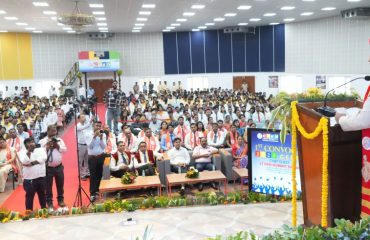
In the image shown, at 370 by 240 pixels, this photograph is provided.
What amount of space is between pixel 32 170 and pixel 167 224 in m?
2.90

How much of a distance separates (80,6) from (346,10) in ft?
33.8

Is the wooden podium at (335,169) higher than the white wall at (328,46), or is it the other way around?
the white wall at (328,46)

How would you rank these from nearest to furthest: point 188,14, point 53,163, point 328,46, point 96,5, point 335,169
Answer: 1. point 335,169
2. point 53,163
3. point 96,5
4. point 188,14
5. point 328,46

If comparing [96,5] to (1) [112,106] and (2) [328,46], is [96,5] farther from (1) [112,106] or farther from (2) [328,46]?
(2) [328,46]

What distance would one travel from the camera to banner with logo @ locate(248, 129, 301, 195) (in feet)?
17.4

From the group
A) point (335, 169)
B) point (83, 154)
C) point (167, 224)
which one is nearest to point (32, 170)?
point (83, 154)

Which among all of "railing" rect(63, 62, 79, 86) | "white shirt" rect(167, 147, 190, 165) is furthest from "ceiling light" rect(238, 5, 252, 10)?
"railing" rect(63, 62, 79, 86)

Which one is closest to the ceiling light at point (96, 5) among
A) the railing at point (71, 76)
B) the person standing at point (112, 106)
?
the person standing at point (112, 106)

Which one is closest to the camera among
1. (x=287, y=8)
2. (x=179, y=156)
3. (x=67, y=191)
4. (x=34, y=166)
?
(x=34, y=166)

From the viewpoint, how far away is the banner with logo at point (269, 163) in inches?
208

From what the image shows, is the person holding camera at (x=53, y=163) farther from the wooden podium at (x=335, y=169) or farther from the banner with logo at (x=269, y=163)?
the wooden podium at (x=335, y=169)

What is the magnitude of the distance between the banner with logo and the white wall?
37.0 ft

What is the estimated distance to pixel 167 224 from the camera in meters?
3.97

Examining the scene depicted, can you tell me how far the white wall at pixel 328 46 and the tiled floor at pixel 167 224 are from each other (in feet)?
41.9
